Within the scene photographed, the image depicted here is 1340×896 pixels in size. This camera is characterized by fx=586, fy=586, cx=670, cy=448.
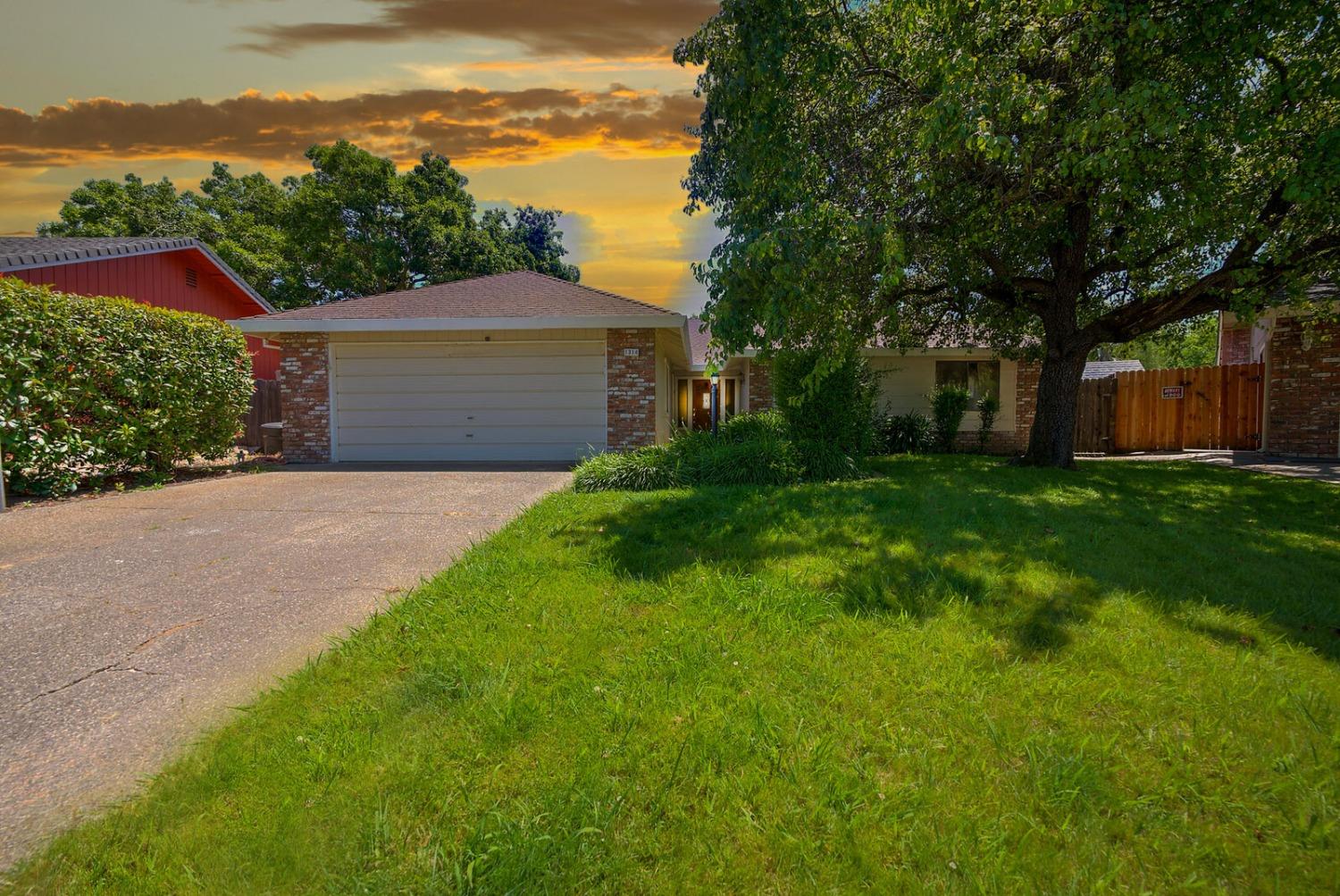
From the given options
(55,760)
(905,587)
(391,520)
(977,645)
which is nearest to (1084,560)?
(905,587)

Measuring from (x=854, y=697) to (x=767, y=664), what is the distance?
425 mm

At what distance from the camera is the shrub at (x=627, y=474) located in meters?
7.33

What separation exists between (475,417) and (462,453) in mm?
727

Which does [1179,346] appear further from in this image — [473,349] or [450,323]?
[450,323]

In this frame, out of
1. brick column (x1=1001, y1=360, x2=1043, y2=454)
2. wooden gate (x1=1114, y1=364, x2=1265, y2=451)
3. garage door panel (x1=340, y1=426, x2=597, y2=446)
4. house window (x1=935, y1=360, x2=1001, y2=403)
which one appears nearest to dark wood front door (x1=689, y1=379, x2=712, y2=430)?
house window (x1=935, y1=360, x2=1001, y2=403)

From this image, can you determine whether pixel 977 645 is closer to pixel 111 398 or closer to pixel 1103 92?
pixel 1103 92

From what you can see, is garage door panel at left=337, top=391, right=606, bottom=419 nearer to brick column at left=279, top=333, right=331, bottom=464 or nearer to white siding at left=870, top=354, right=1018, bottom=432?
brick column at left=279, top=333, right=331, bottom=464

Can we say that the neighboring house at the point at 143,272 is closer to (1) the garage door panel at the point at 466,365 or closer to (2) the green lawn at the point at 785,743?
(1) the garage door panel at the point at 466,365

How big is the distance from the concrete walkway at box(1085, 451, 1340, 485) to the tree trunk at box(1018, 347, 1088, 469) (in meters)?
2.90

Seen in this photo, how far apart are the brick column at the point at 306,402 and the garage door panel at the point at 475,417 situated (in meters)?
0.39

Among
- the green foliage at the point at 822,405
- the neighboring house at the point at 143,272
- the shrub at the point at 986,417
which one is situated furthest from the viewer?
the shrub at the point at 986,417

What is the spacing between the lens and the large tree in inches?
214

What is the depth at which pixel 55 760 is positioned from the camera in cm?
216

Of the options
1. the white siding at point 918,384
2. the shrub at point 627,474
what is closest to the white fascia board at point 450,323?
the shrub at point 627,474
